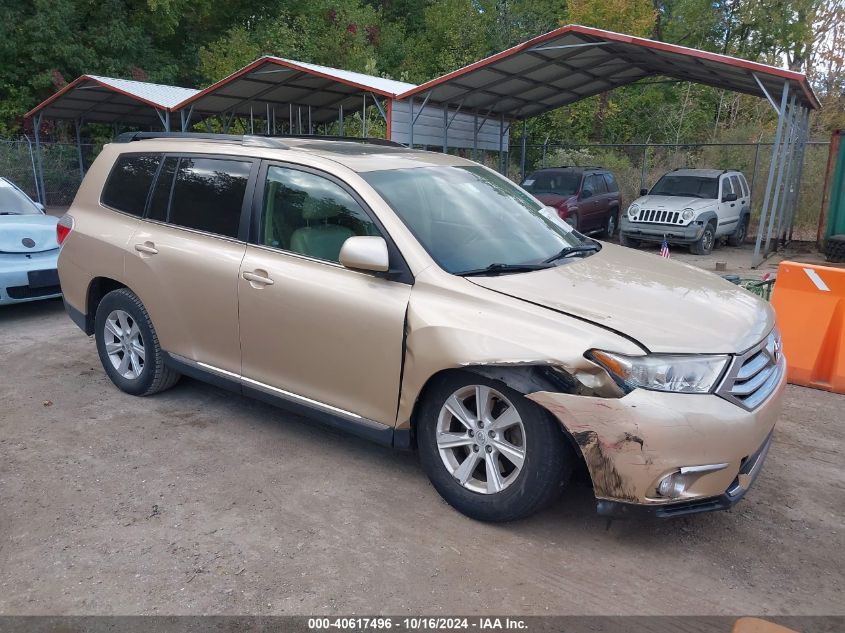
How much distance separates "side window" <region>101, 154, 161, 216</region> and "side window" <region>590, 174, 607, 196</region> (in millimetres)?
12708

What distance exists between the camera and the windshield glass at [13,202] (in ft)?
25.8

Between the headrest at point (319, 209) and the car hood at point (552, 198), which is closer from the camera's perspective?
the headrest at point (319, 209)

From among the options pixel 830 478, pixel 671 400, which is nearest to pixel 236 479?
pixel 671 400

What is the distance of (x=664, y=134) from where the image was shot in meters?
28.8

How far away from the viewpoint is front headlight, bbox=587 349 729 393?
9.51 ft

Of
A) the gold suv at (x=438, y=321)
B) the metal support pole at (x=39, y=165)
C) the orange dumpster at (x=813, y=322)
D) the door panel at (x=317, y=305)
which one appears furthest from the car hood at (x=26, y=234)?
the metal support pole at (x=39, y=165)

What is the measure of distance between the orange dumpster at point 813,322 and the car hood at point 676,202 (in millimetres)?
8838

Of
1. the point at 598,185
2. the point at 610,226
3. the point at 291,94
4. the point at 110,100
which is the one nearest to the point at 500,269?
the point at 598,185

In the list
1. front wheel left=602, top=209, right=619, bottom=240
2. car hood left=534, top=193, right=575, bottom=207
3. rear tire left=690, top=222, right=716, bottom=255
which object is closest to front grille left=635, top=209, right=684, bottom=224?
rear tire left=690, top=222, right=716, bottom=255

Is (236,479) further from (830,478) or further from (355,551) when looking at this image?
(830,478)

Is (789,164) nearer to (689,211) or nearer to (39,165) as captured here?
(689,211)

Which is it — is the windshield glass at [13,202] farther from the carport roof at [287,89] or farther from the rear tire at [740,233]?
the rear tire at [740,233]

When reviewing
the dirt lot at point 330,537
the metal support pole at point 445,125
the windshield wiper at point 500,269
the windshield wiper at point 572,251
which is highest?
the metal support pole at point 445,125

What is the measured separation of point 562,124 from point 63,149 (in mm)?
18683
